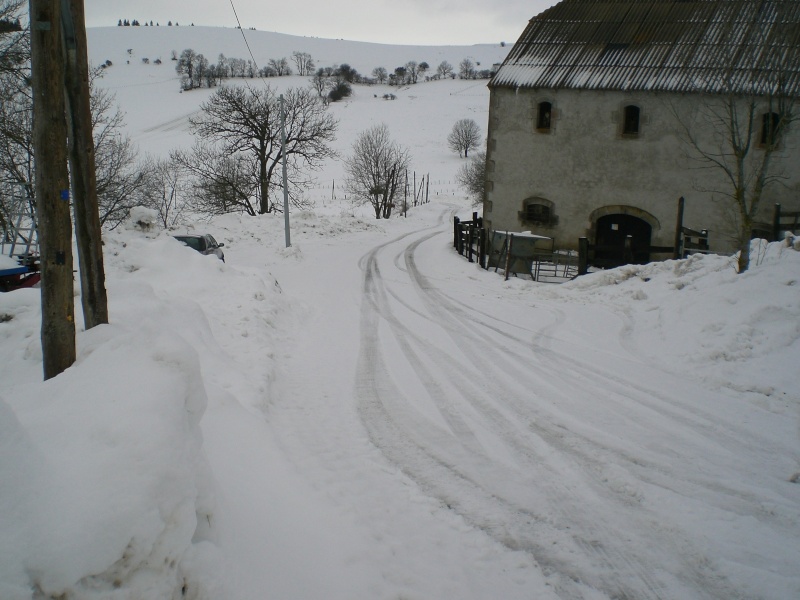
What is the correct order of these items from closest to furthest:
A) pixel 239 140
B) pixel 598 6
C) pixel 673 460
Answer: pixel 673 460 → pixel 598 6 → pixel 239 140

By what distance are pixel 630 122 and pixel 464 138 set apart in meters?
65.4

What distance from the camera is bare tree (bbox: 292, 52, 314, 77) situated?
128 metres

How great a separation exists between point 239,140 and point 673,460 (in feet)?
108

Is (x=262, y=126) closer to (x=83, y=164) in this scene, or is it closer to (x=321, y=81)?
(x=83, y=164)

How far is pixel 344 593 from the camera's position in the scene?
407cm

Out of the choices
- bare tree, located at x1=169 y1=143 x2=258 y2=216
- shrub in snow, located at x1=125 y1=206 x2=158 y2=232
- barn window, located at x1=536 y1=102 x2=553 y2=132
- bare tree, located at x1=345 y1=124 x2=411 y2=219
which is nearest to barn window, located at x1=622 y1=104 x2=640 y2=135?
barn window, located at x1=536 y1=102 x2=553 y2=132

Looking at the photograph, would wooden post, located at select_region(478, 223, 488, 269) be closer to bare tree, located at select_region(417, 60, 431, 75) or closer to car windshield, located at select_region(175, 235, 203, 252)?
car windshield, located at select_region(175, 235, 203, 252)

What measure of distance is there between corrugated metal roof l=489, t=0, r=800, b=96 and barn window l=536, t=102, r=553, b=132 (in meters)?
0.81

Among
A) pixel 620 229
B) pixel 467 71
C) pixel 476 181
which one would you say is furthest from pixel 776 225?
pixel 467 71

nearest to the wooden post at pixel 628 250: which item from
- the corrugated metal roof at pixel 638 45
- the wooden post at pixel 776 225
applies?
the wooden post at pixel 776 225

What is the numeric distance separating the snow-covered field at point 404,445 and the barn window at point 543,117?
1109cm

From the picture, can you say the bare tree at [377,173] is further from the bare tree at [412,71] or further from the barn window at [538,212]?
the bare tree at [412,71]

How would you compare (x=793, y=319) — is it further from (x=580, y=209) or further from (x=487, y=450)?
(x=580, y=209)

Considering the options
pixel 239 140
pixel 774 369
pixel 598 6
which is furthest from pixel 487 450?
pixel 239 140
